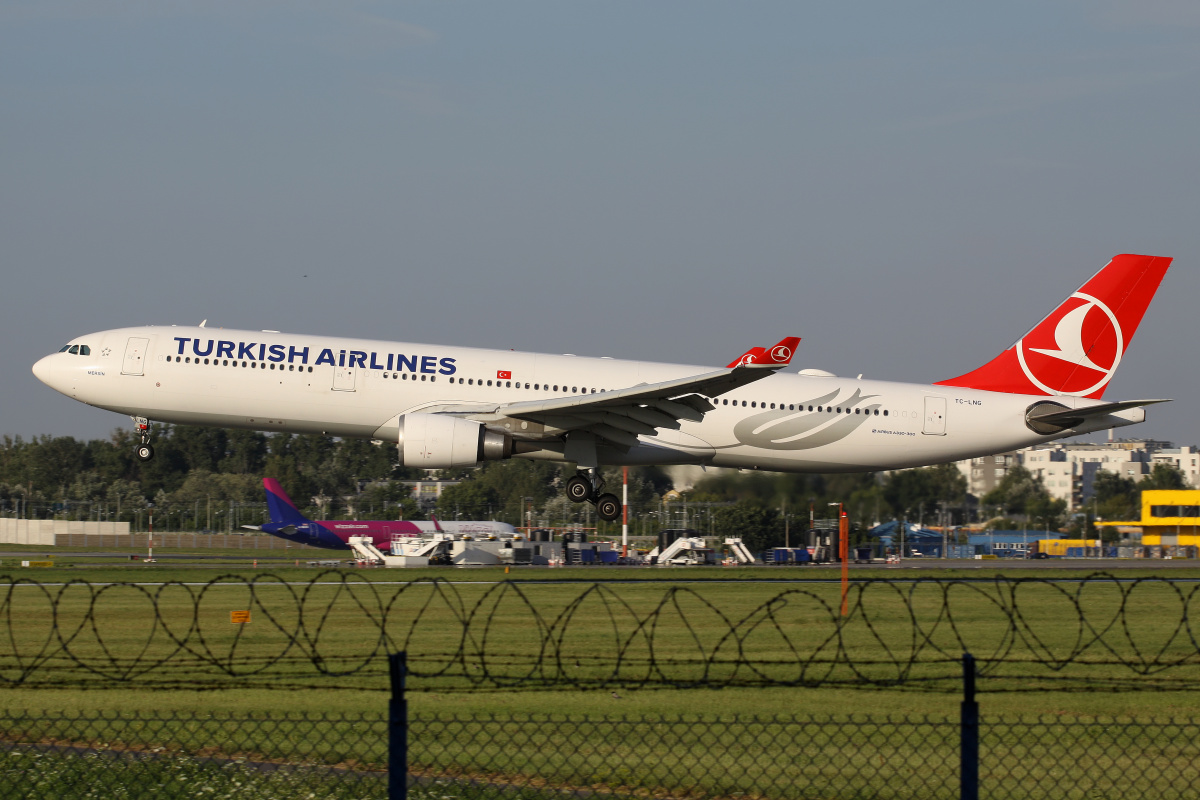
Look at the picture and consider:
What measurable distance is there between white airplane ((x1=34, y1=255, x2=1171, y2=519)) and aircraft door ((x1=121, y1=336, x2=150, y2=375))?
0.13 ft

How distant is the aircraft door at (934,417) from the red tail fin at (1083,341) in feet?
4.24

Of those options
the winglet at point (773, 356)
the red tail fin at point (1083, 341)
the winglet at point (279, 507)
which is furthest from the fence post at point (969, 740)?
the winglet at point (279, 507)

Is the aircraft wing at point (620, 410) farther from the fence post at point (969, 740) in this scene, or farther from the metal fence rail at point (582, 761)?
the fence post at point (969, 740)

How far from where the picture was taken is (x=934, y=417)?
36.2m

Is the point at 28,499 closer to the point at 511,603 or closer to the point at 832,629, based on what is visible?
the point at 511,603

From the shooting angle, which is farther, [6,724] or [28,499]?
[28,499]

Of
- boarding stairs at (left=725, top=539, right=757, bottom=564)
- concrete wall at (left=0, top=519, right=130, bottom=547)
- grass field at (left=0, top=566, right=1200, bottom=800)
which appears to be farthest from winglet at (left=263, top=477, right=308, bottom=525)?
grass field at (left=0, top=566, right=1200, bottom=800)

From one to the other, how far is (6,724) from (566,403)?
853 inches

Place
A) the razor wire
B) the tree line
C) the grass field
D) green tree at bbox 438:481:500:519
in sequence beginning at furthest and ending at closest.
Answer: green tree at bbox 438:481:500:519 → the tree line → the razor wire → the grass field

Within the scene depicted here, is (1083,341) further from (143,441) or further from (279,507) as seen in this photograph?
(279,507)

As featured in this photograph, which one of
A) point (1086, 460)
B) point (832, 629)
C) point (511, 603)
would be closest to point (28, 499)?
point (511, 603)

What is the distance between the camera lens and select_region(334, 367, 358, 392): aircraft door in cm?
3309

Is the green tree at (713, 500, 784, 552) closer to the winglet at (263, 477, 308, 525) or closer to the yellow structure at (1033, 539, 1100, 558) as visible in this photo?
the winglet at (263, 477, 308, 525)

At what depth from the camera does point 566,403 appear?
32188 millimetres
